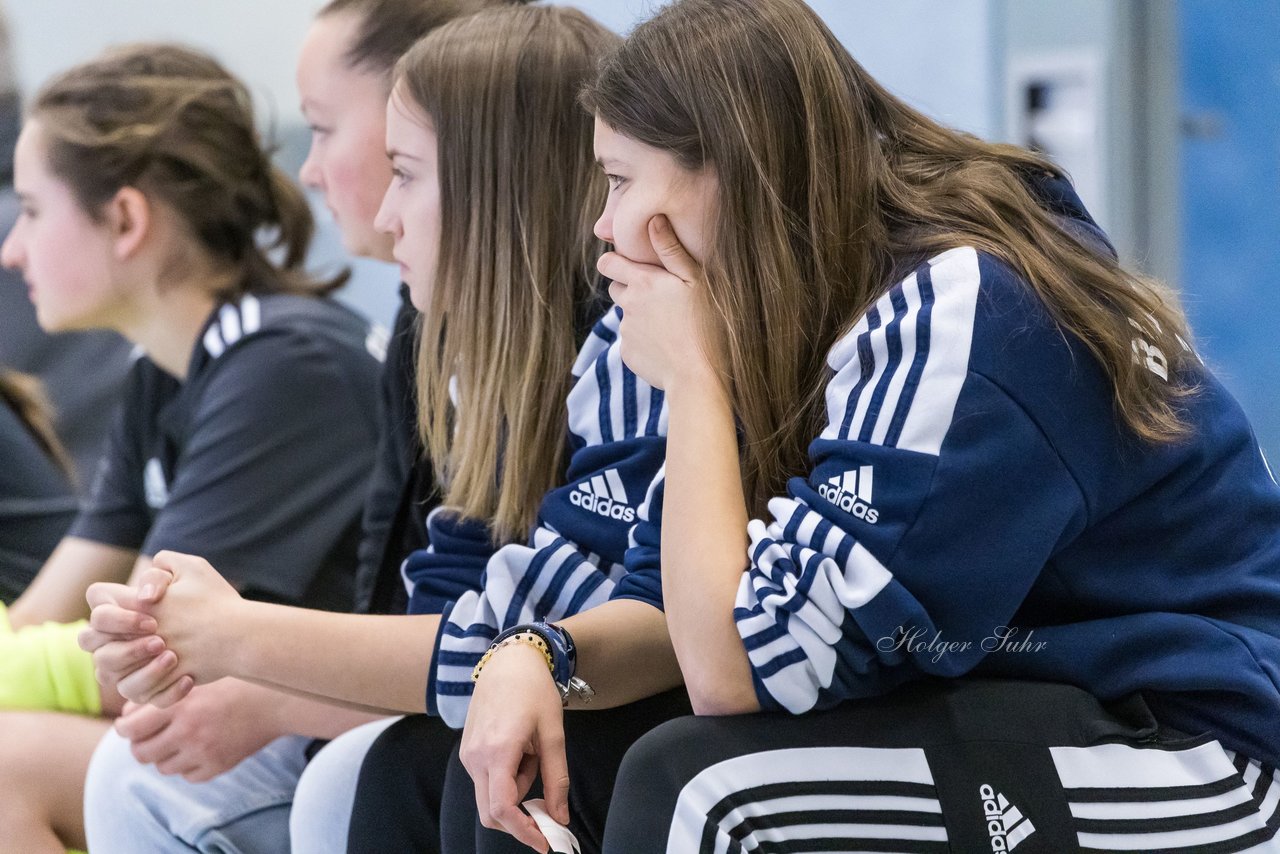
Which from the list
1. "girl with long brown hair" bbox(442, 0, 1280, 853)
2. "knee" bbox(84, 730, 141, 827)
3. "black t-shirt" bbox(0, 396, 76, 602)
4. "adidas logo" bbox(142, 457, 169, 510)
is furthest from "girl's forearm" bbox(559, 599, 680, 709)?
"black t-shirt" bbox(0, 396, 76, 602)

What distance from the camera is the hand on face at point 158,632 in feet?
4.26

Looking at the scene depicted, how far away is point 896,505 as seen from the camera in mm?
991

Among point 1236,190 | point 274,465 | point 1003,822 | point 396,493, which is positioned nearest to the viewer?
point 1003,822

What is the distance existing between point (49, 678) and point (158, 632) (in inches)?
17.9

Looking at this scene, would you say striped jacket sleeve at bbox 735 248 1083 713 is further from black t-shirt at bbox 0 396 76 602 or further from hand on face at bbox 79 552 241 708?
black t-shirt at bbox 0 396 76 602

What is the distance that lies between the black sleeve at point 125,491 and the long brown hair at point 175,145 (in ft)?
→ 0.74

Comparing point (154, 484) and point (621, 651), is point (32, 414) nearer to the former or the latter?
point (154, 484)

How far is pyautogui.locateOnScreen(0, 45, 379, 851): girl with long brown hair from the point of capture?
70.0 inches

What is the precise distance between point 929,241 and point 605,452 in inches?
14.4

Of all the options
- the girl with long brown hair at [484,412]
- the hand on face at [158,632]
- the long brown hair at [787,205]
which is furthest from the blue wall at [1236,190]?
the hand on face at [158,632]

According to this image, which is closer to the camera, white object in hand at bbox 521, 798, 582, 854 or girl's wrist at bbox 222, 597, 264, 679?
white object in hand at bbox 521, 798, 582, 854

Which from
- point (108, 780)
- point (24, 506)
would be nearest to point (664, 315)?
point (108, 780)

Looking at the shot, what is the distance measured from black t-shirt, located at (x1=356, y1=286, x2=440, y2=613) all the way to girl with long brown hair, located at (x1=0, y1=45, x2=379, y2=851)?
0.13 metres

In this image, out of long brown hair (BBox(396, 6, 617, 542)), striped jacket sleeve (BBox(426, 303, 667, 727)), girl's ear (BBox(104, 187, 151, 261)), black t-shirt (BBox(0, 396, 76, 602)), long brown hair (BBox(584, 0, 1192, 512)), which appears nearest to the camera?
long brown hair (BBox(584, 0, 1192, 512))
